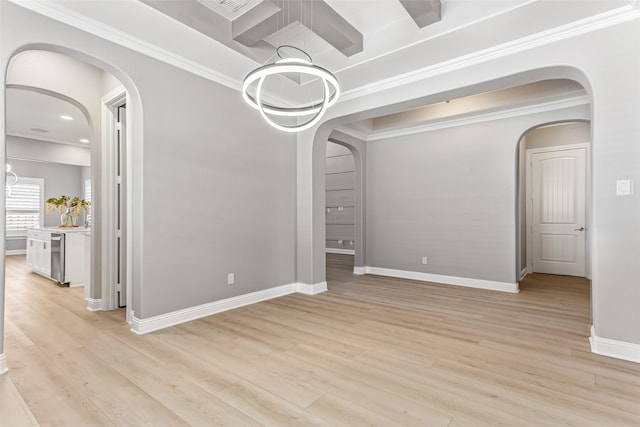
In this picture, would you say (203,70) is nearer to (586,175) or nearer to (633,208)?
(633,208)

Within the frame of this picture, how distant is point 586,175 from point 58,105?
392 inches

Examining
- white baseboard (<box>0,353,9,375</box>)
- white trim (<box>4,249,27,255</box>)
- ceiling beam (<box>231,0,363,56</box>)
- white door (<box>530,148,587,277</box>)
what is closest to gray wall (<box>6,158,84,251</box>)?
white trim (<box>4,249,27,255</box>)

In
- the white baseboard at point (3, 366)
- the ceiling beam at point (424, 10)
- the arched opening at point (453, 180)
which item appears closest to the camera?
the white baseboard at point (3, 366)

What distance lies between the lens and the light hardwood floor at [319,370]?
183 centimetres

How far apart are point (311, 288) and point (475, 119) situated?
387cm

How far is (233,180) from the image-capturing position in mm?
3986

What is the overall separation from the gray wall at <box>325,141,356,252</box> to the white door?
4.28m

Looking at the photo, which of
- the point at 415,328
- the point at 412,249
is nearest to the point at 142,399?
the point at 415,328

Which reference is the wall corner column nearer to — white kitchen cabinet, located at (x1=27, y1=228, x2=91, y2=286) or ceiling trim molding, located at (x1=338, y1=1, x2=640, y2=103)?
ceiling trim molding, located at (x1=338, y1=1, x2=640, y2=103)

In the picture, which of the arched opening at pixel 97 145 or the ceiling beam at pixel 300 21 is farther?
the arched opening at pixel 97 145

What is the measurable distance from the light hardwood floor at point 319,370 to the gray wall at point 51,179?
7.52 metres

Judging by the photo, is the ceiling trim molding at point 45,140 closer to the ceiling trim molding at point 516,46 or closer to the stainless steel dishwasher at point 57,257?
the stainless steel dishwasher at point 57,257

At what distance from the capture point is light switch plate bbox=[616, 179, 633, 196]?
255 centimetres

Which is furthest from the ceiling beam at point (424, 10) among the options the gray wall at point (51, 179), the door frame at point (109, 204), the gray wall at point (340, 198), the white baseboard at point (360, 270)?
the gray wall at point (51, 179)
